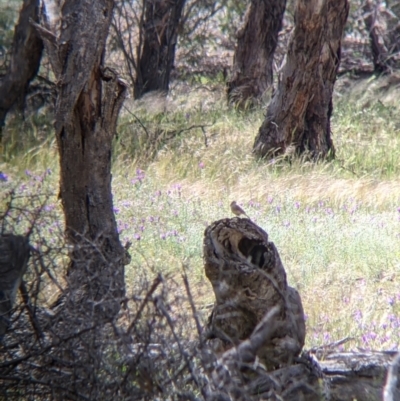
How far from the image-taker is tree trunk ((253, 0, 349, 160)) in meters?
9.92

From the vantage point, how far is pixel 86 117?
201 inches

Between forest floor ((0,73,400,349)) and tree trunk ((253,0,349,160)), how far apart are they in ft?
0.87

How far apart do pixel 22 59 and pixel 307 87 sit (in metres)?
3.57

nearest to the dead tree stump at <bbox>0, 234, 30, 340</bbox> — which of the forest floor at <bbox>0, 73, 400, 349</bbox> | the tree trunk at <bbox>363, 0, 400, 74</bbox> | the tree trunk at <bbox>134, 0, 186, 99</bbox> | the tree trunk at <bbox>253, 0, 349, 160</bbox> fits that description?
the forest floor at <bbox>0, 73, 400, 349</bbox>

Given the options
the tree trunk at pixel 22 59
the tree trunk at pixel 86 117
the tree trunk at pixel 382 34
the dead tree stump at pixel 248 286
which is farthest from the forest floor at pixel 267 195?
the tree trunk at pixel 382 34

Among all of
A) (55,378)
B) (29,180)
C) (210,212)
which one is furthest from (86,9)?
(29,180)

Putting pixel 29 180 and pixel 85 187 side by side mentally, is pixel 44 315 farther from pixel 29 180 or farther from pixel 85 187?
pixel 29 180

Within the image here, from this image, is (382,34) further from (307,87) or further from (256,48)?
(307,87)

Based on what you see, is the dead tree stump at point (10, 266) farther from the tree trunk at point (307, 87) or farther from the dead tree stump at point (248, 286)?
the tree trunk at point (307, 87)

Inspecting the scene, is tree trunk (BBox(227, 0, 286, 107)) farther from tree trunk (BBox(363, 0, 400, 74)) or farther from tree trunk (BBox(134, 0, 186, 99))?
tree trunk (BBox(363, 0, 400, 74))

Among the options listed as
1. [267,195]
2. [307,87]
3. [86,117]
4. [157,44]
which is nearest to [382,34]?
[157,44]

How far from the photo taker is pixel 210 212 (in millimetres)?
7871

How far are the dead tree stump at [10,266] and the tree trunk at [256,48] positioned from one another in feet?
32.6

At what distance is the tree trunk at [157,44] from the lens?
1388 centimetres
